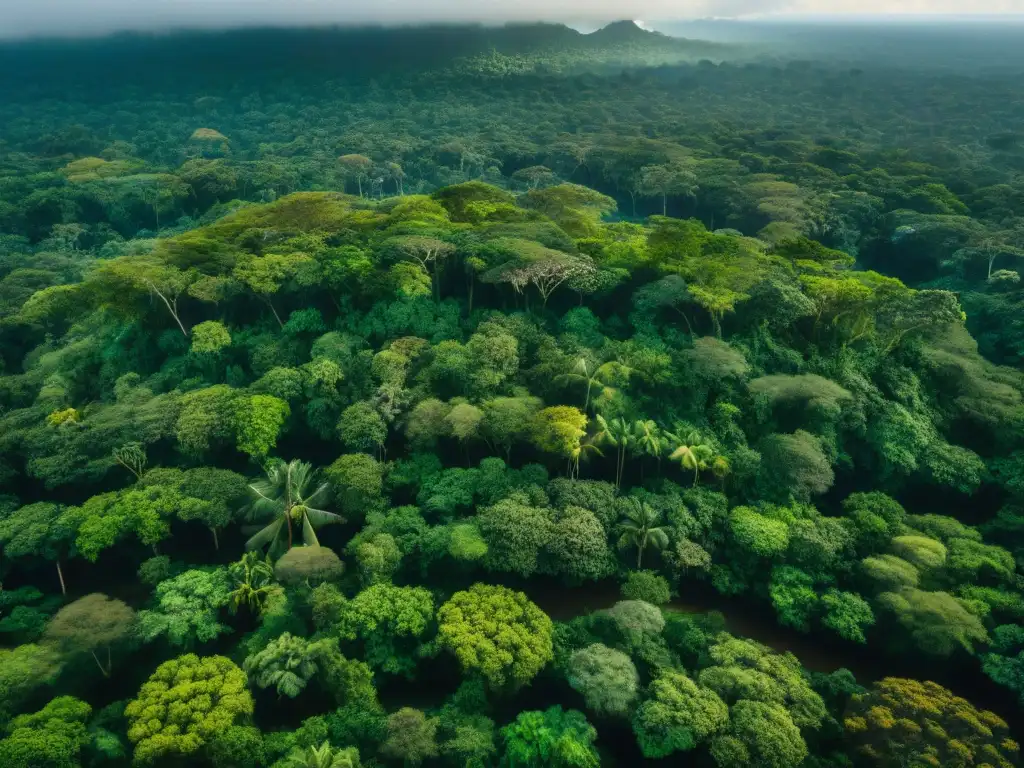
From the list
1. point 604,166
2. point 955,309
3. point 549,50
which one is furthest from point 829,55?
point 955,309

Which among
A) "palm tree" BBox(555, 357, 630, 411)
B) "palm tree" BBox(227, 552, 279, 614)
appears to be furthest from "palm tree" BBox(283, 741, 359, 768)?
"palm tree" BBox(555, 357, 630, 411)

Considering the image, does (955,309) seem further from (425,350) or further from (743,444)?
(425,350)

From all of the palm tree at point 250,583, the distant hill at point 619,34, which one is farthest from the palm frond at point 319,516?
the distant hill at point 619,34

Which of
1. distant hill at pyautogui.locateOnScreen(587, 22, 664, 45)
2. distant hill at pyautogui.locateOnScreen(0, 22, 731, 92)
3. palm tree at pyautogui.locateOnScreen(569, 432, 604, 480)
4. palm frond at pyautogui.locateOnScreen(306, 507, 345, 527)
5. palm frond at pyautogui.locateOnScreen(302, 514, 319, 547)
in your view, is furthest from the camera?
distant hill at pyautogui.locateOnScreen(587, 22, 664, 45)

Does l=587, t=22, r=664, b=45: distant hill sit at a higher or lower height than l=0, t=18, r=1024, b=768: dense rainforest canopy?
higher

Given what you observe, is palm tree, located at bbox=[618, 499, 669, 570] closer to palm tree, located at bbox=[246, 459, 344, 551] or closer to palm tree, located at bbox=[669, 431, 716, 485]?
palm tree, located at bbox=[669, 431, 716, 485]

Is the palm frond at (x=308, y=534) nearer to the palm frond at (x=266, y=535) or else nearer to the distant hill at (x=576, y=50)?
the palm frond at (x=266, y=535)
